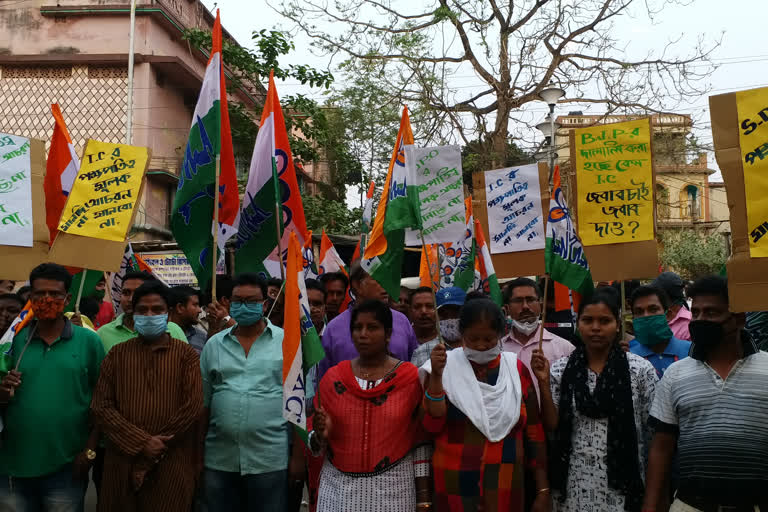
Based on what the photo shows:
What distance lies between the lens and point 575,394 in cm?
365

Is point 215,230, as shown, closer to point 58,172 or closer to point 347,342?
point 347,342

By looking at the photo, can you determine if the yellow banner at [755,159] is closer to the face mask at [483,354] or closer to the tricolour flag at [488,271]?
the face mask at [483,354]

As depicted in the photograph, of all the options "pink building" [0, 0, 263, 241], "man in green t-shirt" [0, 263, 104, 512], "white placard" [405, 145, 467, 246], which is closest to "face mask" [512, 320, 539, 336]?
"white placard" [405, 145, 467, 246]

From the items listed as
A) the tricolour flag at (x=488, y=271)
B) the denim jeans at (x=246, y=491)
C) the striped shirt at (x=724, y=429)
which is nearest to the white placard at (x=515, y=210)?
the tricolour flag at (x=488, y=271)

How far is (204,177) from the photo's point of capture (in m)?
5.00

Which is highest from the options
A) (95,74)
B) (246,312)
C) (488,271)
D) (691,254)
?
(95,74)

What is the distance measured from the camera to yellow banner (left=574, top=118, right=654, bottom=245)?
4848 mm

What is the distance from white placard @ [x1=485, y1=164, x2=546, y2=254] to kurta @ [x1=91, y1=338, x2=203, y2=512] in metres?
2.98

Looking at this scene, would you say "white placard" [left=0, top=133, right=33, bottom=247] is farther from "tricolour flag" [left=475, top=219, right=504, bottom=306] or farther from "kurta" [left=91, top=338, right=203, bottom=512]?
"tricolour flag" [left=475, top=219, right=504, bottom=306]

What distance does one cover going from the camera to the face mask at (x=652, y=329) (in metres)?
4.52

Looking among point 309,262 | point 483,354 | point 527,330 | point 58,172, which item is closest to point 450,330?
point 527,330

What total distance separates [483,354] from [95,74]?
1700 cm

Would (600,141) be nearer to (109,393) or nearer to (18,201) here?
(109,393)

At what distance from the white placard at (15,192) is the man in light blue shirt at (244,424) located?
1705mm
